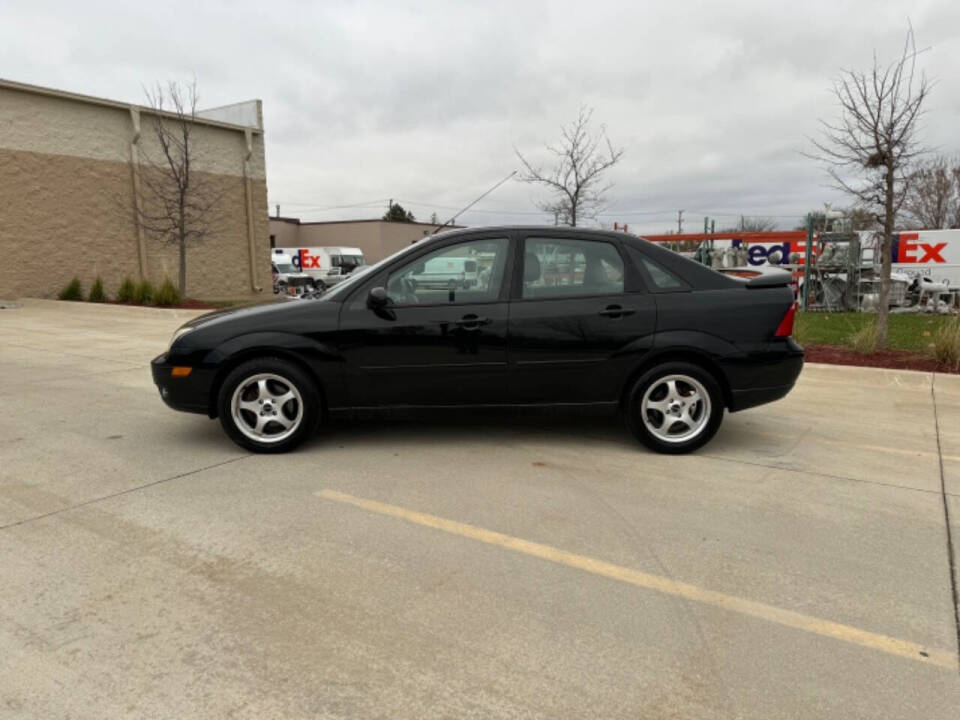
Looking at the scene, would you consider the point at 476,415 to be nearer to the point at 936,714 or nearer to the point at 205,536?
the point at 205,536

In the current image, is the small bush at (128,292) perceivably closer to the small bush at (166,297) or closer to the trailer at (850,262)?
the small bush at (166,297)

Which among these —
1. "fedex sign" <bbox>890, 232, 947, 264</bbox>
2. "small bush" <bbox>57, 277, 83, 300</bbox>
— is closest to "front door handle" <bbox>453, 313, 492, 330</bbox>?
"small bush" <bbox>57, 277, 83, 300</bbox>

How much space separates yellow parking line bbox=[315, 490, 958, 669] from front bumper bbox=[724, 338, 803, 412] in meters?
2.21

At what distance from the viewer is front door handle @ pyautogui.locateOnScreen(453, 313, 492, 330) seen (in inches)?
190

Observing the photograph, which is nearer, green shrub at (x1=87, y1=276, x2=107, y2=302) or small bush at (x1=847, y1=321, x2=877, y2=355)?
small bush at (x1=847, y1=321, x2=877, y2=355)

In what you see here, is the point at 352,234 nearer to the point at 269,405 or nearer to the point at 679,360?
the point at 269,405

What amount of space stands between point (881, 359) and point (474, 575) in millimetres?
8054

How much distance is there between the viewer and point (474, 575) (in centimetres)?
318

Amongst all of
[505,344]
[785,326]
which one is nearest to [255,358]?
[505,344]

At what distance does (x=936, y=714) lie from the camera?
226 cm

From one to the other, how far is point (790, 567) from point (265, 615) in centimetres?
245

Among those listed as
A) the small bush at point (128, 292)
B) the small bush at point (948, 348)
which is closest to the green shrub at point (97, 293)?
the small bush at point (128, 292)

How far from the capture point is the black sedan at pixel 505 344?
4.82 meters

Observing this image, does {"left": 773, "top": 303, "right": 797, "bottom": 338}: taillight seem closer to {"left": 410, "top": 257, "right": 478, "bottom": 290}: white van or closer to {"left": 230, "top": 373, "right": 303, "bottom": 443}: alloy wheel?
{"left": 410, "top": 257, "right": 478, "bottom": 290}: white van
